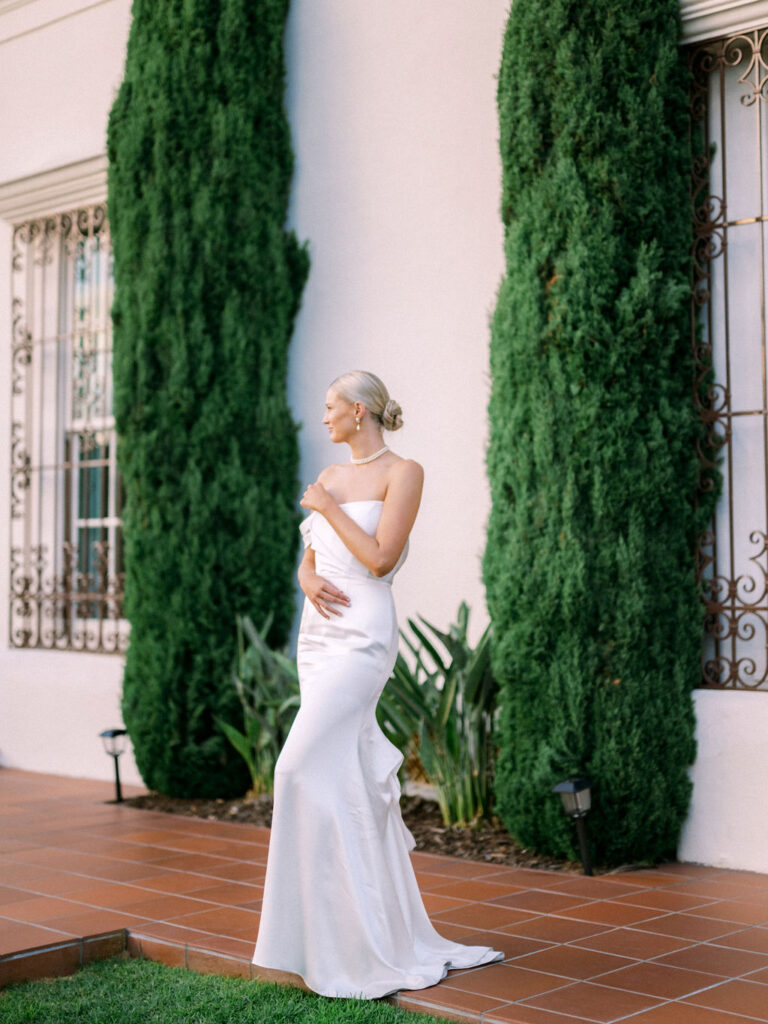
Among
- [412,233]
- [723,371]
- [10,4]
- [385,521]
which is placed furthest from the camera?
[10,4]

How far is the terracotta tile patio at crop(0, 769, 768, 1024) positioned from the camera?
346 centimetres

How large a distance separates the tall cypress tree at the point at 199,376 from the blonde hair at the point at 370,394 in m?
3.18

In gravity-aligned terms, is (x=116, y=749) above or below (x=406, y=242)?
below

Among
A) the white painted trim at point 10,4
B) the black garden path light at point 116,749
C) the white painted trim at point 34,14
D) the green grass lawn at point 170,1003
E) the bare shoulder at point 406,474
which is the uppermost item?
the white painted trim at point 10,4

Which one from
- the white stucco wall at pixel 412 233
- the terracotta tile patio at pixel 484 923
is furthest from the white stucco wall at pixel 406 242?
the terracotta tile patio at pixel 484 923

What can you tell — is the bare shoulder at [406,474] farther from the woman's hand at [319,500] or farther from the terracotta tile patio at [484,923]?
the terracotta tile patio at [484,923]

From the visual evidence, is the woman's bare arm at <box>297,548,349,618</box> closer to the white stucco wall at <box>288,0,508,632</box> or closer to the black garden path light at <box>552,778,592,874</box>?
the black garden path light at <box>552,778,592,874</box>

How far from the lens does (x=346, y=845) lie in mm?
3588

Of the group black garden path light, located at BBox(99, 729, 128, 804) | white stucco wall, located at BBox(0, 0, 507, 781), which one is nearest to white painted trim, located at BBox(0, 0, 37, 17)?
white stucco wall, located at BBox(0, 0, 507, 781)

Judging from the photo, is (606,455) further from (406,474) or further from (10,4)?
(10,4)

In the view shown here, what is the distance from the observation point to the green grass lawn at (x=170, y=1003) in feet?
11.2

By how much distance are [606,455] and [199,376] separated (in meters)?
2.62

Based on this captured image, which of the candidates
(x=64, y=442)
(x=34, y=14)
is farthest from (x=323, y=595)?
(x=34, y=14)

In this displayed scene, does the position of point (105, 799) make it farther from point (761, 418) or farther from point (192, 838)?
point (761, 418)
